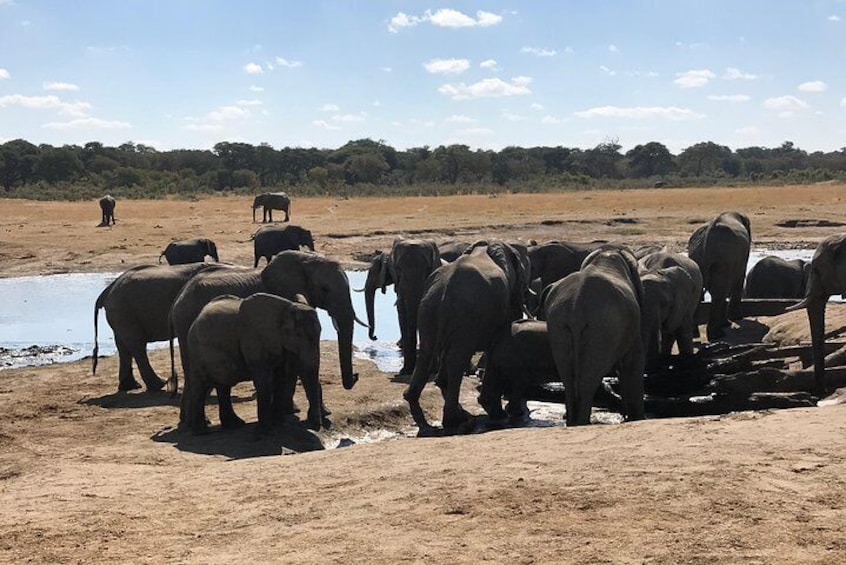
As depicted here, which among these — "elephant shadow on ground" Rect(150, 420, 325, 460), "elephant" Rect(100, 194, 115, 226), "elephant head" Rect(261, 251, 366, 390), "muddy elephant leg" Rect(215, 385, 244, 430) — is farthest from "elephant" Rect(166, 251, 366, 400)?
"elephant" Rect(100, 194, 115, 226)

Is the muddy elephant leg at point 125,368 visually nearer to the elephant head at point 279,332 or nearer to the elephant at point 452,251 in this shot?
the elephant head at point 279,332

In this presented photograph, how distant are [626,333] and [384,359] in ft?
20.4

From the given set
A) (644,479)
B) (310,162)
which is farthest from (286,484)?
(310,162)

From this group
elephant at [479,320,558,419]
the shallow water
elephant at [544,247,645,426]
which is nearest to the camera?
elephant at [544,247,645,426]

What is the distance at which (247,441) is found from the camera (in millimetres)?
9547

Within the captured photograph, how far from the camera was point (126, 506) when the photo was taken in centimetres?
675

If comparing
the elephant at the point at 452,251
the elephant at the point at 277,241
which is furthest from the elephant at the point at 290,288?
the elephant at the point at 277,241

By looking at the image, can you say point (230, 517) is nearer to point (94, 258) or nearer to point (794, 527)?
point (794, 527)

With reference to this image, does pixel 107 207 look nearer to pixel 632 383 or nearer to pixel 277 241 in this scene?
pixel 277 241

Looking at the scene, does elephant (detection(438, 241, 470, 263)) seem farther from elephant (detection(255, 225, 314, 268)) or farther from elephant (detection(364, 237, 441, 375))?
elephant (detection(255, 225, 314, 268))

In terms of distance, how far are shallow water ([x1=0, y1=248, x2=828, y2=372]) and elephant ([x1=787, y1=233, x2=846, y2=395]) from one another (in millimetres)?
5542

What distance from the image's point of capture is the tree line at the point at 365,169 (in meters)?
69.6

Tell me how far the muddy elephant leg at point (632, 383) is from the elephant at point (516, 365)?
103cm

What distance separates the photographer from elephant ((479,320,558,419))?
35.4 ft
